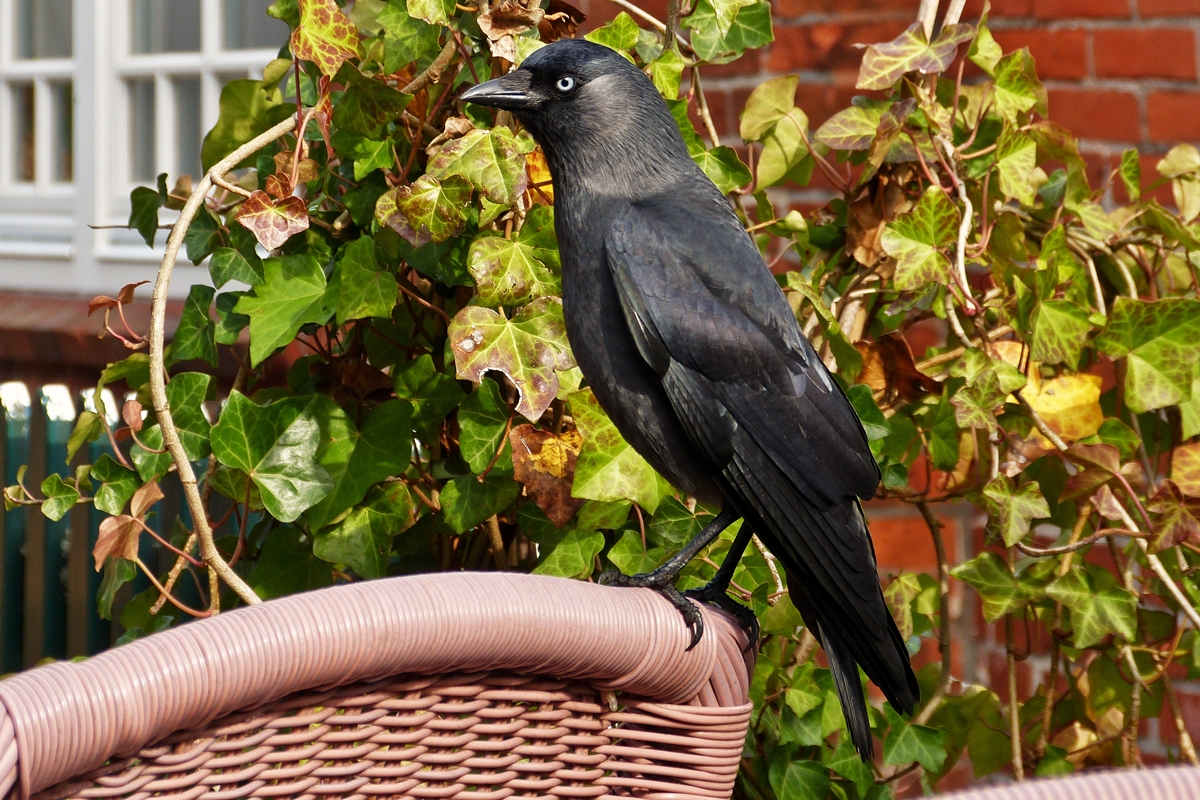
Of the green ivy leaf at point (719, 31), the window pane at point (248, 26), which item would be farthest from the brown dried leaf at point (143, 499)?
the window pane at point (248, 26)

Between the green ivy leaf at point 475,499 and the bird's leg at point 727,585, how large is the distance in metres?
0.26

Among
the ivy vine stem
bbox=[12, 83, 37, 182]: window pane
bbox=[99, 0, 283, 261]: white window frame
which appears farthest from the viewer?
bbox=[12, 83, 37, 182]: window pane

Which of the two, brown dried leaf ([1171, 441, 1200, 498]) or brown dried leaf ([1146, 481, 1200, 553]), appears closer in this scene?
brown dried leaf ([1146, 481, 1200, 553])

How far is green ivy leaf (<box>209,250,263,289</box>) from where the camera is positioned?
1608 millimetres

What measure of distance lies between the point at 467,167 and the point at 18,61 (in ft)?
11.2

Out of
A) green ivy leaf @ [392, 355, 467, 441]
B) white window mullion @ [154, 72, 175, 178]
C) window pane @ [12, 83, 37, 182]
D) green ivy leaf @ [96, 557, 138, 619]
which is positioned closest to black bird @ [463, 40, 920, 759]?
green ivy leaf @ [392, 355, 467, 441]

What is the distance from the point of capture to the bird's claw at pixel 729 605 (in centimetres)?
138

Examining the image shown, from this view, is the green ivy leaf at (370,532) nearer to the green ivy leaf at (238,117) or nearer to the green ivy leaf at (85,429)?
the green ivy leaf at (85,429)

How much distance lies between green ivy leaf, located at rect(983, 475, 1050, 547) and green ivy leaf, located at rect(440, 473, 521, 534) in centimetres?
63

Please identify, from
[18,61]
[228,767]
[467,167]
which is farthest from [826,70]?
[18,61]

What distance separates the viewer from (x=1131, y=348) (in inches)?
64.7

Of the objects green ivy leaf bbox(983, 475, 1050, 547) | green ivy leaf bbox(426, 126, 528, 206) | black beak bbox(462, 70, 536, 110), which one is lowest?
green ivy leaf bbox(983, 475, 1050, 547)

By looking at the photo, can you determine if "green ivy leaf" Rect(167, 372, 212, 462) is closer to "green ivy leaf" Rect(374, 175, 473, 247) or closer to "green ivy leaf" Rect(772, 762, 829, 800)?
"green ivy leaf" Rect(374, 175, 473, 247)

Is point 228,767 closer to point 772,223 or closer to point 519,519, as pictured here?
point 519,519
